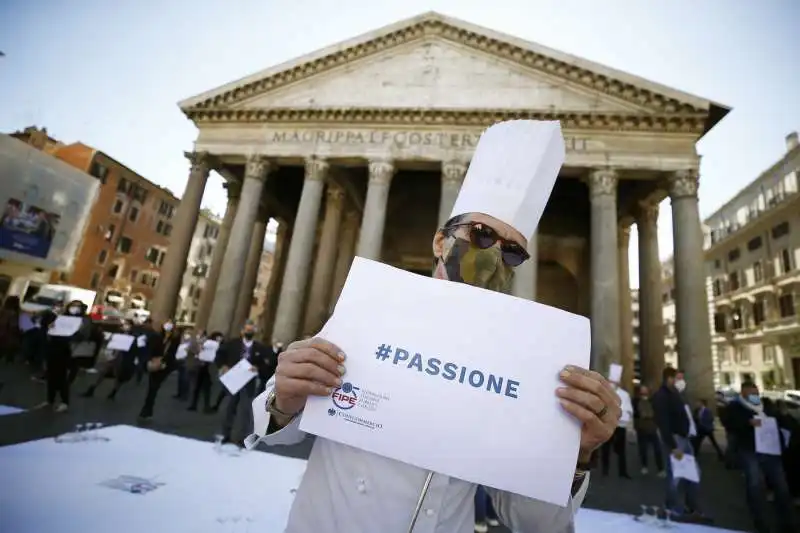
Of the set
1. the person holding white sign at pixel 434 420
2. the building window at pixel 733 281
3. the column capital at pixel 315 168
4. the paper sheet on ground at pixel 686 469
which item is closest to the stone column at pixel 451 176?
the column capital at pixel 315 168

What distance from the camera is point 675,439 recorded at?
635 centimetres

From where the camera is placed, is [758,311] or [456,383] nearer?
[456,383]

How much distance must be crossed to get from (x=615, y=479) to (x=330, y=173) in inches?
639

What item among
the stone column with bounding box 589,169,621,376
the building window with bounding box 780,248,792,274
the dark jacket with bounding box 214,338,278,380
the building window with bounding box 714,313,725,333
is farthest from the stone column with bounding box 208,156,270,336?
the building window with bounding box 714,313,725,333

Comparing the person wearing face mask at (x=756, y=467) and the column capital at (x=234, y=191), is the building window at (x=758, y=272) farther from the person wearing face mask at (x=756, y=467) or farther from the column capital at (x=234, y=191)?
the column capital at (x=234, y=191)

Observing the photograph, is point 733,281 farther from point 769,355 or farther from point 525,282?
point 525,282

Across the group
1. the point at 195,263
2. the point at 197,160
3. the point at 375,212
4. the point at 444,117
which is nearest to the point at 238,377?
the point at 375,212

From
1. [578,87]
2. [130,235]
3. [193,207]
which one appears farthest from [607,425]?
[130,235]

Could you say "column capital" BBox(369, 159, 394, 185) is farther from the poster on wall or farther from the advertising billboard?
the poster on wall

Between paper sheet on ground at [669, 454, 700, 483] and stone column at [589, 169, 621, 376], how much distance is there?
26.8 feet

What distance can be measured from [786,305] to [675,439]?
110ft

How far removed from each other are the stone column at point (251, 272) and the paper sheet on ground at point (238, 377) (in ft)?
45.6

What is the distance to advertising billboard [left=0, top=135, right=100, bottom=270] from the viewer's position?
23781mm

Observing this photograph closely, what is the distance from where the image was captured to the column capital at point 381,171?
1675 cm
